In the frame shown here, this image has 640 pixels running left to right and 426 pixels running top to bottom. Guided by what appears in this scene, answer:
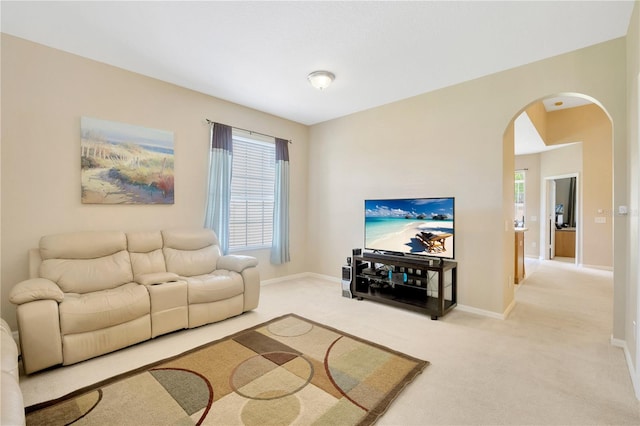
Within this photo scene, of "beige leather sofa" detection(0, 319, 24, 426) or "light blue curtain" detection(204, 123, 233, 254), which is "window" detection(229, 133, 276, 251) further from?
"beige leather sofa" detection(0, 319, 24, 426)

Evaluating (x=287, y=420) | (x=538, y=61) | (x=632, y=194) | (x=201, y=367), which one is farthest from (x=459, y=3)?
(x=201, y=367)

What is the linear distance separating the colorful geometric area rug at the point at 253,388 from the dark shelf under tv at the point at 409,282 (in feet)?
3.46

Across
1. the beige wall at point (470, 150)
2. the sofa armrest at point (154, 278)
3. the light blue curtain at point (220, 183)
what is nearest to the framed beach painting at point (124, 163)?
the light blue curtain at point (220, 183)

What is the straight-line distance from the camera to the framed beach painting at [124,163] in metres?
3.15

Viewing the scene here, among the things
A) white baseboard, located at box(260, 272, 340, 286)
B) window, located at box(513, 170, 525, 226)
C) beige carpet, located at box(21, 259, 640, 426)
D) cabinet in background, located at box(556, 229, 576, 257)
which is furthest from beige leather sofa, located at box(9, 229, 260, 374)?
cabinet in background, located at box(556, 229, 576, 257)

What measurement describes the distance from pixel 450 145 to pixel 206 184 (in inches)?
129

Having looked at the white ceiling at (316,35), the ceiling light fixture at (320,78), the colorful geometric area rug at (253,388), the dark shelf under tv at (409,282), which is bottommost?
the colorful geometric area rug at (253,388)

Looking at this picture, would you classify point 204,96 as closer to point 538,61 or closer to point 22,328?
point 22,328

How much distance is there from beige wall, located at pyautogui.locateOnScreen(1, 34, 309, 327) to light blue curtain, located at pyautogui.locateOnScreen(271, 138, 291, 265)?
132 cm

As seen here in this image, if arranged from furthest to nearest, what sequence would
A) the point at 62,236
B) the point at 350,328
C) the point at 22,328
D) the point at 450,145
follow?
the point at 450,145 → the point at 350,328 → the point at 62,236 → the point at 22,328

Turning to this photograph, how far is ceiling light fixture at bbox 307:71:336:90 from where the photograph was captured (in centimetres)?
333

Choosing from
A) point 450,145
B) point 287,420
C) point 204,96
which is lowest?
point 287,420

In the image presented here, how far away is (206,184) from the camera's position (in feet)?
13.5

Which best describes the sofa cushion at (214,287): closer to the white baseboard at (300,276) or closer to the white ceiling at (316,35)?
the white baseboard at (300,276)
